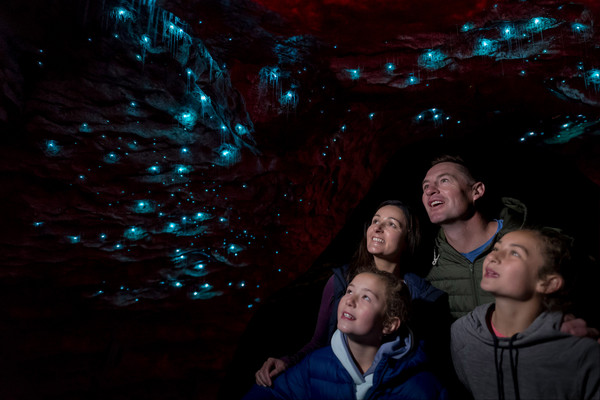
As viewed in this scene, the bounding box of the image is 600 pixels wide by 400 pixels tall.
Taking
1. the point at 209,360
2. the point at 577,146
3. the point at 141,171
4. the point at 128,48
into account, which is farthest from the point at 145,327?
the point at 577,146

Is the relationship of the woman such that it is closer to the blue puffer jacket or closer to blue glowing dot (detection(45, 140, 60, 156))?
the blue puffer jacket

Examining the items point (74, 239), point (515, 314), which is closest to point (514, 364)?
point (515, 314)

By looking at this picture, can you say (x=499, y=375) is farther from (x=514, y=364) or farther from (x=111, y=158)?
(x=111, y=158)

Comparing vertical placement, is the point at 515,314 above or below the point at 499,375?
above

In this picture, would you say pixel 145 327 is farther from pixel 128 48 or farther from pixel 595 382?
pixel 595 382

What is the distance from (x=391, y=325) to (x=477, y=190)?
4.73 ft

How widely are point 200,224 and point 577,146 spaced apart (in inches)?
224

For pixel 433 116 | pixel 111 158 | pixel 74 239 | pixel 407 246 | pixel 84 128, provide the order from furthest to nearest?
pixel 433 116 → pixel 74 239 → pixel 111 158 → pixel 84 128 → pixel 407 246

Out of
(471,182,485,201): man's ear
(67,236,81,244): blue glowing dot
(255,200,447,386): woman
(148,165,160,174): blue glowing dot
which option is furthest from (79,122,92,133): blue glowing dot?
(471,182,485,201): man's ear

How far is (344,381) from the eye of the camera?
2008mm

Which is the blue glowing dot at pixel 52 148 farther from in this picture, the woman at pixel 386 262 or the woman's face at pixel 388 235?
the woman's face at pixel 388 235

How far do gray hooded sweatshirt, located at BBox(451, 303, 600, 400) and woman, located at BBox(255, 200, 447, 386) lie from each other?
1.57ft

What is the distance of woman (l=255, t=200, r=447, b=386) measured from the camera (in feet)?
8.01

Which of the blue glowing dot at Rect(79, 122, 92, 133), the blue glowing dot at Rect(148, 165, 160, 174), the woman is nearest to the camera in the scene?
the woman
